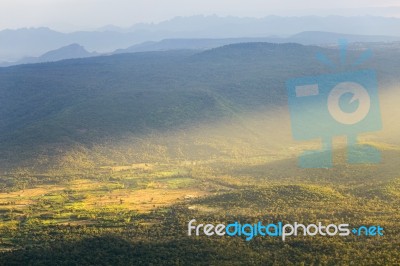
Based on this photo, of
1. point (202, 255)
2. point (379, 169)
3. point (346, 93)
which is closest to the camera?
point (202, 255)

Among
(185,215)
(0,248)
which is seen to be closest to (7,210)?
(0,248)

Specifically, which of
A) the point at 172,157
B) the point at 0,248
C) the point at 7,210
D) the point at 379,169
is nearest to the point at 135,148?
the point at 172,157

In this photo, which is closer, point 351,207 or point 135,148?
point 351,207

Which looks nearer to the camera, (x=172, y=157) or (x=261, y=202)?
(x=261, y=202)

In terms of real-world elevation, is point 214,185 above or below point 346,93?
below

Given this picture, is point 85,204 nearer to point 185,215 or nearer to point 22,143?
point 185,215

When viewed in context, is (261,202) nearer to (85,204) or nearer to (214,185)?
(214,185)

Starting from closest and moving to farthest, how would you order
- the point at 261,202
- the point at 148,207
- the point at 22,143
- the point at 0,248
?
the point at 0,248 < the point at 261,202 < the point at 148,207 < the point at 22,143

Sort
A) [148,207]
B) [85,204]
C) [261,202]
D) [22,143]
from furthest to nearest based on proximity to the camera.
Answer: [22,143]
[85,204]
[148,207]
[261,202]

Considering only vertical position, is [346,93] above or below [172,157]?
above
